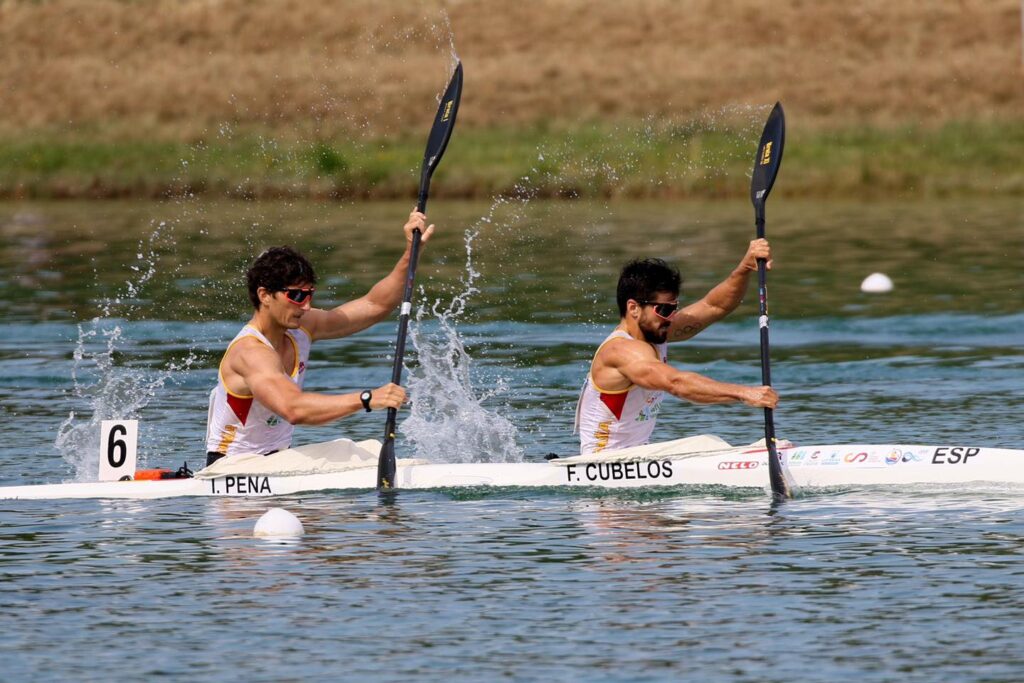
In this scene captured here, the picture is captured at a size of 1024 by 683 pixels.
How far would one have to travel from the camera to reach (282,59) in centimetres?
6272

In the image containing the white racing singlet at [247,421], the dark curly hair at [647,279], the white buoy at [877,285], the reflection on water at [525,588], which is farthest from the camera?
the white buoy at [877,285]

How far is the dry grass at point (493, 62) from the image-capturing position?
A: 54000 mm

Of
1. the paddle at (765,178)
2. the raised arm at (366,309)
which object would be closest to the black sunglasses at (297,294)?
the raised arm at (366,309)

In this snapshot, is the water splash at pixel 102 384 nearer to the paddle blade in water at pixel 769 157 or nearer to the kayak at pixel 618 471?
the kayak at pixel 618 471

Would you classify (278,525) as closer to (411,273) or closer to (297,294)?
(297,294)

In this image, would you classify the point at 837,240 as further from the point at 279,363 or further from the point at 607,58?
the point at 607,58

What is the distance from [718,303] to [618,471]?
4.79 ft

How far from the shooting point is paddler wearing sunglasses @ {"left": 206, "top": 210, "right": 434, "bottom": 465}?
12656 mm

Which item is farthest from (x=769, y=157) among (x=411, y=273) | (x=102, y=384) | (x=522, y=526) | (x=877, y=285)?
(x=877, y=285)

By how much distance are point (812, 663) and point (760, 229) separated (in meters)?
5.91

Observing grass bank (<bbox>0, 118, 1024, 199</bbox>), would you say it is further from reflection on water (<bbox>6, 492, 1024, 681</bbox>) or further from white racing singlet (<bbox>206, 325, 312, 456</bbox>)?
reflection on water (<bbox>6, 492, 1024, 681</bbox>)

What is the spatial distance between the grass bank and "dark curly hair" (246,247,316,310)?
31.3 metres

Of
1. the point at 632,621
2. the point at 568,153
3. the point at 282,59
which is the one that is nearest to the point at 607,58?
the point at 282,59

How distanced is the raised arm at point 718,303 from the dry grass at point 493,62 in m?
36.6
